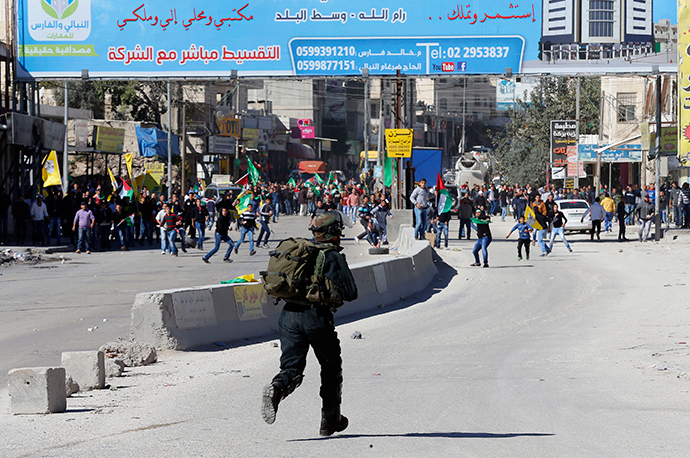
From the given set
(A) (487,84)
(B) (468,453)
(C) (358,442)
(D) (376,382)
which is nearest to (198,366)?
(D) (376,382)

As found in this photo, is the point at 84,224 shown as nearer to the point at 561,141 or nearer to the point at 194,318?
the point at 194,318

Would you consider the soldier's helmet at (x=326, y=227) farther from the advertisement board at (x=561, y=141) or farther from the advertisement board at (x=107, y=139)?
the advertisement board at (x=561, y=141)

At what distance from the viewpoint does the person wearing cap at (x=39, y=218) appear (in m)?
26.7

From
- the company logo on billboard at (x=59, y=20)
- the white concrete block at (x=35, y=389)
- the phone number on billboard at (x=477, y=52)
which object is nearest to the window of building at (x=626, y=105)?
the phone number on billboard at (x=477, y=52)

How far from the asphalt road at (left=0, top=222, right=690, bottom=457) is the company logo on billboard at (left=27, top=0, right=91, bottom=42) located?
620 inches

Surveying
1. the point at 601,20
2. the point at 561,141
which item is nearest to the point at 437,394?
the point at 601,20

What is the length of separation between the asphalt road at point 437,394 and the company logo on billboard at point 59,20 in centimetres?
1575

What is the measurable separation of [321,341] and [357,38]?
23.0 metres

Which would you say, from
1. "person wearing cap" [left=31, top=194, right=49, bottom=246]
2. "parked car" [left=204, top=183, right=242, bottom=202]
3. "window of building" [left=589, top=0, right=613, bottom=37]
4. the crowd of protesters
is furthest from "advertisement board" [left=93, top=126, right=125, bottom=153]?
"window of building" [left=589, top=0, right=613, bottom=37]

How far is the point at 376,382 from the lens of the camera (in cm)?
828

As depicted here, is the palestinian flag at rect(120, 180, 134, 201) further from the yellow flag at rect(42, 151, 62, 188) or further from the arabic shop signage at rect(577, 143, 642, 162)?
the arabic shop signage at rect(577, 143, 642, 162)

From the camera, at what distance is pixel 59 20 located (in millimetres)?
28703

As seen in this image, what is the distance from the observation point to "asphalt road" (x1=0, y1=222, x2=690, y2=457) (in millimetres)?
5738

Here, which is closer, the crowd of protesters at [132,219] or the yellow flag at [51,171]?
the crowd of protesters at [132,219]
